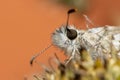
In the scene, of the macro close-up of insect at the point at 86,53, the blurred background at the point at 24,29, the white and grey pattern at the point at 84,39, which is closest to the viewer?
the macro close-up of insect at the point at 86,53

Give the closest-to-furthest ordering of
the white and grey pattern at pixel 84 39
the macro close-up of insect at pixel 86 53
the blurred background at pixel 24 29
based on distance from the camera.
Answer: the macro close-up of insect at pixel 86 53 → the white and grey pattern at pixel 84 39 → the blurred background at pixel 24 29

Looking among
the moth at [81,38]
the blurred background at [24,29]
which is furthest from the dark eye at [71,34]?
the blurred background at [24,29]

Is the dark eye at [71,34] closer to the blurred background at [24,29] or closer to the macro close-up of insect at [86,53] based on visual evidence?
the macro close-up of insect at [86,53]

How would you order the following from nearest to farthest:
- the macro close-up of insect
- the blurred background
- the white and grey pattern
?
the macro close-up of insect → the white and grey pattern → the blurred background

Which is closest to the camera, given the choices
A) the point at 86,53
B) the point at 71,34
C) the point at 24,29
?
the point at 86,53

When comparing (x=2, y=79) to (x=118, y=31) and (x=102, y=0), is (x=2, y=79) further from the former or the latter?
(x=118, y=31)

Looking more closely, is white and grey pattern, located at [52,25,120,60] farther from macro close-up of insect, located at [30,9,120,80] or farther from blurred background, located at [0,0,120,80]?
blurred background, located at [0,0,120,80]

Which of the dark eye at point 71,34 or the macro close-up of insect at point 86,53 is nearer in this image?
the macro close-up of insect at point 86,53

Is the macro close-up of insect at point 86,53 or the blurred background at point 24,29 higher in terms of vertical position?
the blurred background at point 24,29

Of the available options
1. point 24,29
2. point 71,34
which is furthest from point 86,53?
point 24,29

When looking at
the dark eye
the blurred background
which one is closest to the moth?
the dark eye

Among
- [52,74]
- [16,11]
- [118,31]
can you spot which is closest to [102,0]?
[16,11]

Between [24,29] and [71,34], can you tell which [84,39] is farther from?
[24,29]
